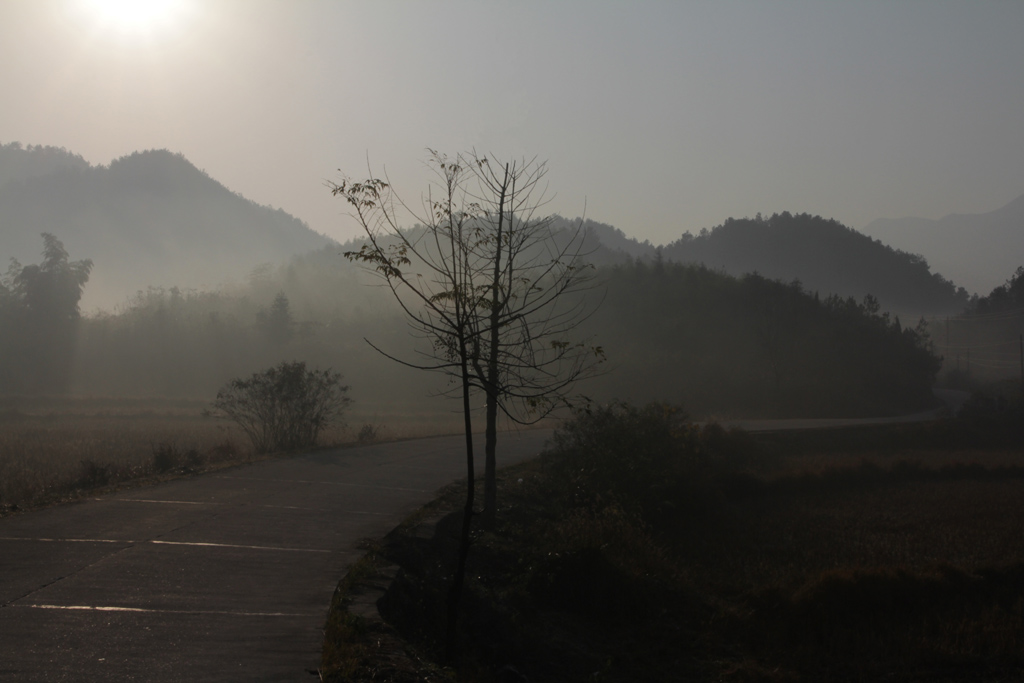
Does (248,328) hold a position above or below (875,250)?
below

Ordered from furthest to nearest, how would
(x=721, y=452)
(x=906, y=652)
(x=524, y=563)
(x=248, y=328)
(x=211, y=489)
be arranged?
(x=248, y=328) < (x=721, y=452) < (x=211, y=489) < (x=524, y=563) < (x=906, y=652)

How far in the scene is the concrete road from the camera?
4746 millimetres

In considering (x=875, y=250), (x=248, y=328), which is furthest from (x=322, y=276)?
(x=875, y=250)

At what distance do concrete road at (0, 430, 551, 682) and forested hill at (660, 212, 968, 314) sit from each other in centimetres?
16038

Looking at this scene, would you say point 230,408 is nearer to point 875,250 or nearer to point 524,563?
point 524,563

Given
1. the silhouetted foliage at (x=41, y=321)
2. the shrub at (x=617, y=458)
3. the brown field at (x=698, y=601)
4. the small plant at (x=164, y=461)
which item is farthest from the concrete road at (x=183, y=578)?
the silhouetted foliage at (x=41, y=321)

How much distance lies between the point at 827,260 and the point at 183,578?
192 metres

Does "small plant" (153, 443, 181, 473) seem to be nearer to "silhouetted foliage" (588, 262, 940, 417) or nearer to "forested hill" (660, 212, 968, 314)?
"silhouetted foliage" (588, 262, 940, 417)

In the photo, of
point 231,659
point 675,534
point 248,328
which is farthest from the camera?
point 248,328

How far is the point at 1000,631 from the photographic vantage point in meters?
8.07

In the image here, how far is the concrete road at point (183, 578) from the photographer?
475cm

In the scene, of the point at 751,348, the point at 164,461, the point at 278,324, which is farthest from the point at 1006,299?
the point at 164,461

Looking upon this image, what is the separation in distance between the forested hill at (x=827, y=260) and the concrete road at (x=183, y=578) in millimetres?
160382

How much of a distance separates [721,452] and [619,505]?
918cm
